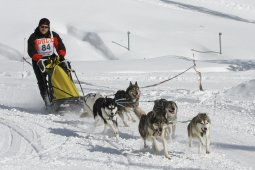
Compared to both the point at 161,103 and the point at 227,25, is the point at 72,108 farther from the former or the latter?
the point at 227,25

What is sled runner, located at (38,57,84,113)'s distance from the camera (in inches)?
370

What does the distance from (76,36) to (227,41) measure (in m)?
6.40

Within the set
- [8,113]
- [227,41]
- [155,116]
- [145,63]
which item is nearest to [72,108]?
[8,113]

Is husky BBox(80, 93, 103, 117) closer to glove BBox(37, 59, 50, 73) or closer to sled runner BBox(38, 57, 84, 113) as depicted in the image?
sled runner BBox(38, 57, 84, 113)

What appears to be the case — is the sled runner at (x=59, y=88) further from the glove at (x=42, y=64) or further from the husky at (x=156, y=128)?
the husky at (x=156, y=128)

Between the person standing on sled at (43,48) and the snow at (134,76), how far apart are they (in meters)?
0.63

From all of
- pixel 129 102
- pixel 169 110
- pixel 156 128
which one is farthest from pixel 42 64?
pixel 156 128

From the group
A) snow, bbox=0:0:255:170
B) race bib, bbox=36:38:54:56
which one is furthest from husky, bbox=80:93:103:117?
race bib, bbox=36:38:54:56

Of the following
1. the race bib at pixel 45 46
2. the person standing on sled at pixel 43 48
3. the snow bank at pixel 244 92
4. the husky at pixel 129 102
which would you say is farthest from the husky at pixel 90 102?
the snow bank at pixel 244 92

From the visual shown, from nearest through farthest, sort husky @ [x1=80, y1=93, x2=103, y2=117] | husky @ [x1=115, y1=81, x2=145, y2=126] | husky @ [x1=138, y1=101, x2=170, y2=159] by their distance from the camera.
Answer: husky @ [x1=138, y1=101, x2=170, y2=159] → husky @ [x1=115, y1=81, x2=145, y2=126] → husky @ [x1=80, y1=93, x2=103, y2=117]

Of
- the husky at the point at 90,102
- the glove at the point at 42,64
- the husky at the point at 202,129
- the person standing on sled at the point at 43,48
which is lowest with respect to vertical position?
the husky at the point at 202,129

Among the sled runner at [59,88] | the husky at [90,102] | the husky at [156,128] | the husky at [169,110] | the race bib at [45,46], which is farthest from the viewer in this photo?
the race bib at [45,46]

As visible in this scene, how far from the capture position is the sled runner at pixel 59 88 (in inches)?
370

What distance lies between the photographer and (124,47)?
22.1m
